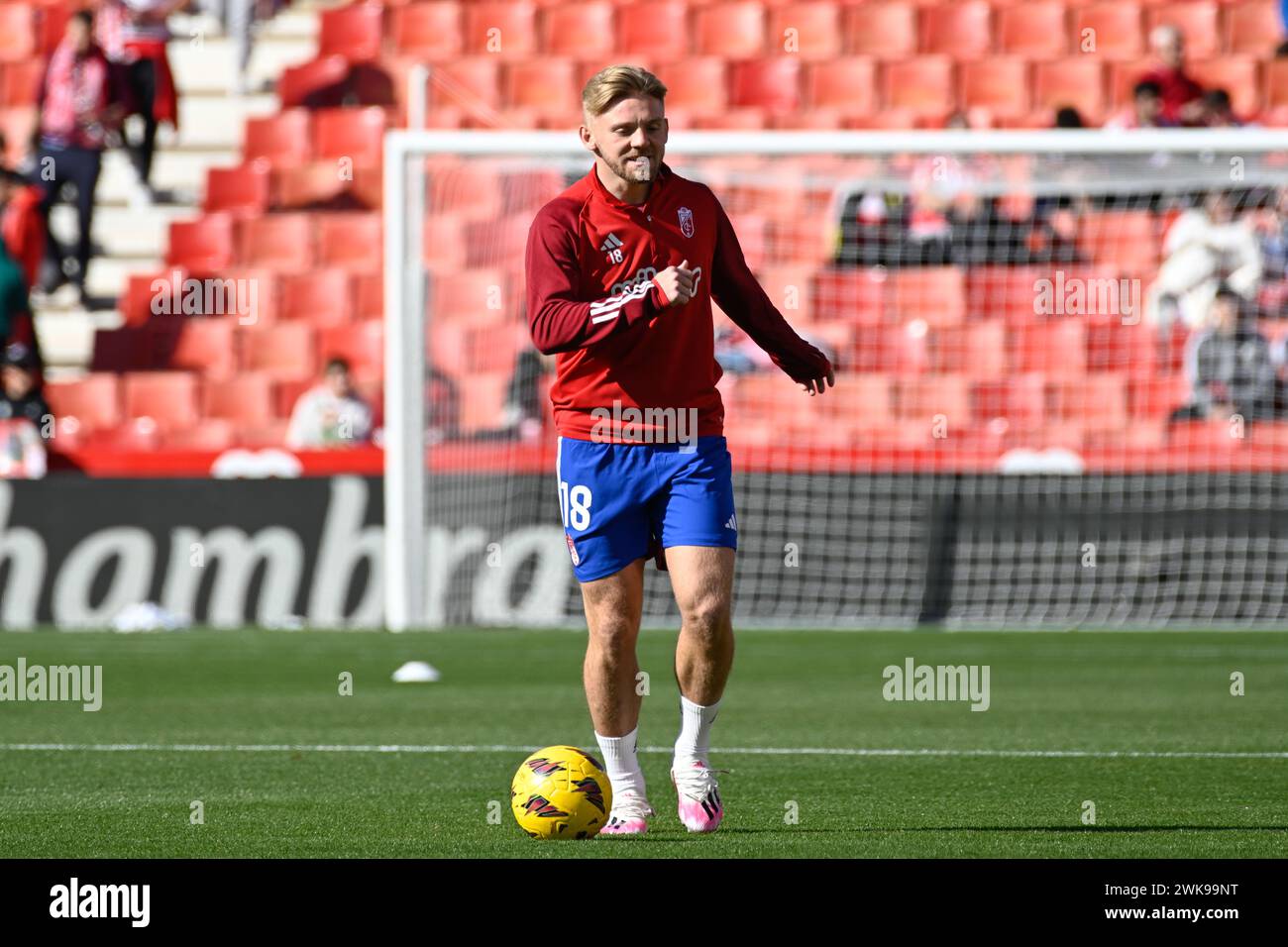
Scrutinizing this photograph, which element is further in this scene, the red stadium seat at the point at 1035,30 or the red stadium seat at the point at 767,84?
the red stadium seat at the point at 1035,30

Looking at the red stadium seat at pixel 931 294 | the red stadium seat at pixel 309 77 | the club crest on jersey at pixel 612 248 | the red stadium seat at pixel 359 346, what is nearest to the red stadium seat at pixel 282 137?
the red stadium seat at pixel 309 77

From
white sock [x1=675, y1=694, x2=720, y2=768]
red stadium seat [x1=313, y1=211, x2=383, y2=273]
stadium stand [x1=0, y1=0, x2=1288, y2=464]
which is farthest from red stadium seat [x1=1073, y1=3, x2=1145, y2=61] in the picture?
white sock [x1=675, y1=694, x2=720, y2=768]

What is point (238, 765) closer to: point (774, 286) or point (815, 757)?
point (815, 757)

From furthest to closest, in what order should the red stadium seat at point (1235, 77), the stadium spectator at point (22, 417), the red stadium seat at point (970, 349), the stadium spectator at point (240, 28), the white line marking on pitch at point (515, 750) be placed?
the stadium spectator at point (240, 28) < the red stadium seat at point (1235, 77) < the red stadium seat at point (970, 349) < the stadium spectator at point (22, 417) < the white line marking on pitch at point (515, 750)

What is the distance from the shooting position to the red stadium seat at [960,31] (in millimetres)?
20297

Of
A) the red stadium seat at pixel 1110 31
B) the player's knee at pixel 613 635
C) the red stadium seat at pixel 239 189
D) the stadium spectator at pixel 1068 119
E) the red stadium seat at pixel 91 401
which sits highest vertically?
the red stadium seat at pixel 1110 31

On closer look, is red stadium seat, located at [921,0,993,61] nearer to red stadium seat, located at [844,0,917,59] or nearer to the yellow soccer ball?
red stadium seat, located at [844,0,917,59]

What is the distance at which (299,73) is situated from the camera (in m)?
20.5

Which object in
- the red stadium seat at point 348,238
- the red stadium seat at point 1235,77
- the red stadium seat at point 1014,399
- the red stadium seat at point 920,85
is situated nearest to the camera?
the red stadium seat at point 1014,399

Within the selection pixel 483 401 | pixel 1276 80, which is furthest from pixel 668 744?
pixel 1276 80

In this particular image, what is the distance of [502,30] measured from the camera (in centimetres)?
2095

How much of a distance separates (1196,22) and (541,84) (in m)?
5.73

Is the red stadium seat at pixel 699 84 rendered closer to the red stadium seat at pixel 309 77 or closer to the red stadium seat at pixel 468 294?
the red stadium seat at pixel 309 77

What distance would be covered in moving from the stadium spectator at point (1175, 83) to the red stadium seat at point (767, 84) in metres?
3.28
